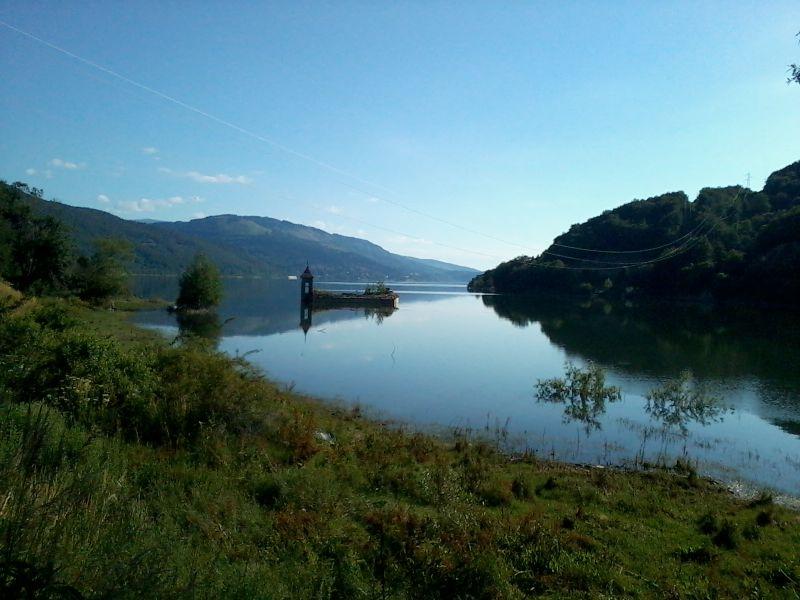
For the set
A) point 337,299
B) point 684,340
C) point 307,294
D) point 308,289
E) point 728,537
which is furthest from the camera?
point 337,299

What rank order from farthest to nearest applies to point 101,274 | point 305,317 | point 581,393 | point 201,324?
point 305,317, point 101,274, point 201,324, point 581,393

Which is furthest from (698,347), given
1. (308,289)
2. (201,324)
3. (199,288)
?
(308,289)

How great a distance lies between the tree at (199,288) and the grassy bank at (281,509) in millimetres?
47586

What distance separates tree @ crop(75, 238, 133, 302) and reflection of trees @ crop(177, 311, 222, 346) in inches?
275

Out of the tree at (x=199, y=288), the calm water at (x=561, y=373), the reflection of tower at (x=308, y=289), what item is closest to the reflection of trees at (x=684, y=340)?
the calm water at (x=561, y=373)

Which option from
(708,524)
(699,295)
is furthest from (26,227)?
(699,295)

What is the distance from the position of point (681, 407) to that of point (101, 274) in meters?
52.9

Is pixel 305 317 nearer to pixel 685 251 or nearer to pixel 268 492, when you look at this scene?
pixel 268 492

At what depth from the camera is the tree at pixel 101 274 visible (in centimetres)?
5322

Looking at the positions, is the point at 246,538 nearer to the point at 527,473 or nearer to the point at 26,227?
the point at 527,473

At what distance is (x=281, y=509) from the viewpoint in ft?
25.3

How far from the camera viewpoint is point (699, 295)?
98312 mm

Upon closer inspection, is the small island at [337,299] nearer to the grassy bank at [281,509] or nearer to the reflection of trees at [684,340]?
the reflection of trees at [684,340]

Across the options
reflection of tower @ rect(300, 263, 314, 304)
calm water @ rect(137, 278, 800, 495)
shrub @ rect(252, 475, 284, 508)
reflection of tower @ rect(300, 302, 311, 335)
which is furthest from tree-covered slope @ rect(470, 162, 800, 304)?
shrub @ rect(252, 475, 284, 508)
